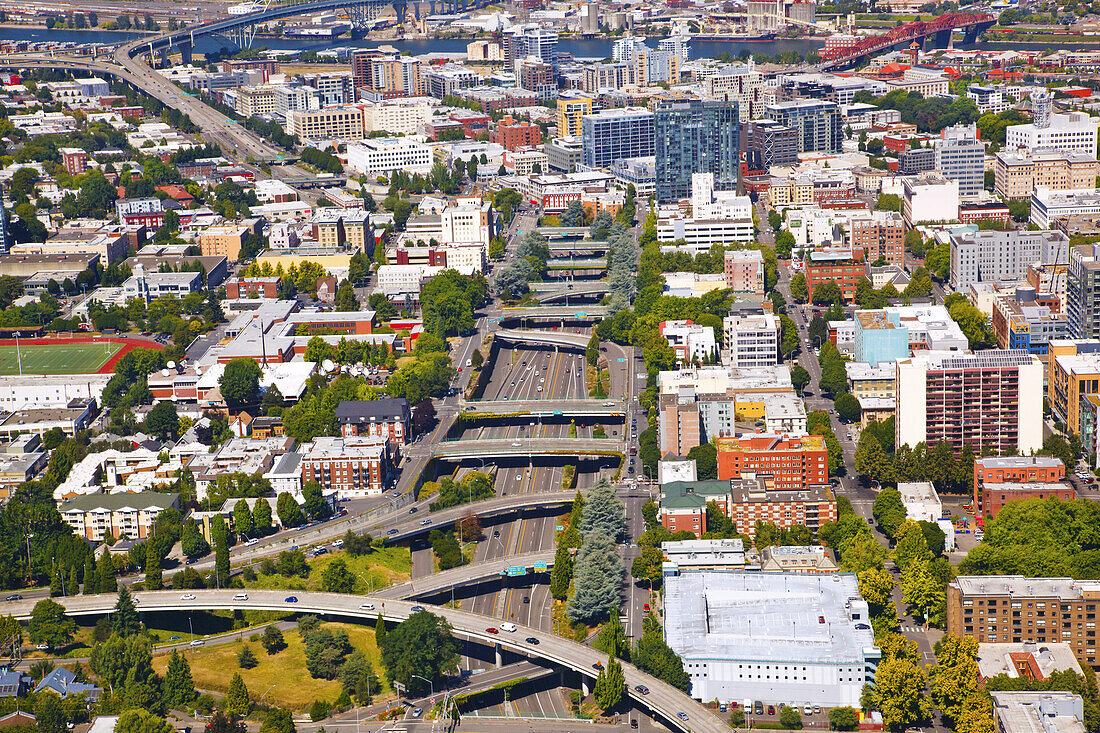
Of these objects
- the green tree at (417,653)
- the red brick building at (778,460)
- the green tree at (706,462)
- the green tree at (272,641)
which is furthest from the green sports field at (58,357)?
the green tree at (417,653)

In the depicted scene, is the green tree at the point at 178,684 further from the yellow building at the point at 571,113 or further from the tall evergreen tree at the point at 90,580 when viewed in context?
the yellow building at the point at 571,113

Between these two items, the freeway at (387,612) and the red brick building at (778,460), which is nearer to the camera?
the freeway at (387,612)

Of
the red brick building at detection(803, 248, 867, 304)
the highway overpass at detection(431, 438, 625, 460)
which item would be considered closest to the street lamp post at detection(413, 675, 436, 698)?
the highway overpass at detection(431, 438, 625, 460)

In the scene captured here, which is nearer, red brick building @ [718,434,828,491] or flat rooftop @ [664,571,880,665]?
flat rooftop @ [664,571,880,665]

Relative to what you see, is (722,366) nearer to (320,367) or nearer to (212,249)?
(320,367)

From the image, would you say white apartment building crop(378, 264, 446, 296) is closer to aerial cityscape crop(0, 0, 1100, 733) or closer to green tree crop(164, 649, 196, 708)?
aerial cityscape crop(0, 0, 1100, 733)

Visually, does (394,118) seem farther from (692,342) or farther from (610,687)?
(610,687)

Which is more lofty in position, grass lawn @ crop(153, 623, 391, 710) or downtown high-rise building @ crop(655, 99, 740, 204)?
downtown high-rise building @ crop(655, 99, 740, 204)
